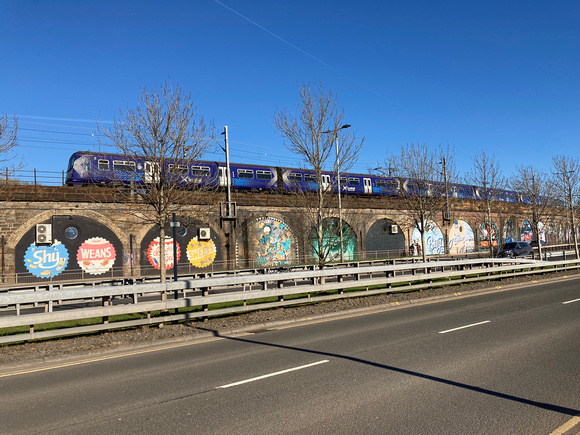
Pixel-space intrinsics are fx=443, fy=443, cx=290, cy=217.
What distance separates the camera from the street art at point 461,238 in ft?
158

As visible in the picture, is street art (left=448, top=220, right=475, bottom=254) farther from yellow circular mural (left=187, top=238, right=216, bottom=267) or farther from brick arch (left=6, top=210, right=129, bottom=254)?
brick arch (left=6, top=210, right=129, bottom=254)

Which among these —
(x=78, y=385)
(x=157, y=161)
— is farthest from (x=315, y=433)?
(x=157, y=161)

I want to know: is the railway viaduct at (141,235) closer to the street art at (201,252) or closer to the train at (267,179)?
the street art at (201,252)

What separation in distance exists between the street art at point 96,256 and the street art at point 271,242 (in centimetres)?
1045

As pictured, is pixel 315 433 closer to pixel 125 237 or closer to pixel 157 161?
pixel 157 161

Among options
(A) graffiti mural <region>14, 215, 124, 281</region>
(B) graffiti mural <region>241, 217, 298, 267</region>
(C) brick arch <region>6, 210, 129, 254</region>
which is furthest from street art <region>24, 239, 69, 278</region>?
(B) graffiti mural <region>241, 217, 298, 267</region>

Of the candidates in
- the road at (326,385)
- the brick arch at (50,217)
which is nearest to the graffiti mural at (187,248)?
the brick arch at (50,217)

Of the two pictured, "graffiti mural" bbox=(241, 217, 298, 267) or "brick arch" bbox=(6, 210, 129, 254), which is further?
"graffiti mural" bbox=(241, 217, 298, 267)

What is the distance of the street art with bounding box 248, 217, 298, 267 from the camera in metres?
35.2

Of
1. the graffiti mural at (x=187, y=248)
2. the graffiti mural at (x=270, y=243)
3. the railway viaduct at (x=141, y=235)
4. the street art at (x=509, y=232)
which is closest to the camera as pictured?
the railway viaduct at (x=141, y=235)

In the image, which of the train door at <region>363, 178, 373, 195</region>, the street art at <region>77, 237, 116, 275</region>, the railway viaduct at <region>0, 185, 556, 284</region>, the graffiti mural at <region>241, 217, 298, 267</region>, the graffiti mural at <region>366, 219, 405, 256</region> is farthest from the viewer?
the train door at <region>363, 178, 373, 195</region>

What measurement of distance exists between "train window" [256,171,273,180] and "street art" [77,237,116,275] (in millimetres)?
13424

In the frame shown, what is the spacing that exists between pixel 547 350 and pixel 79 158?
29.2 meters

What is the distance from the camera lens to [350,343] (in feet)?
29.1
